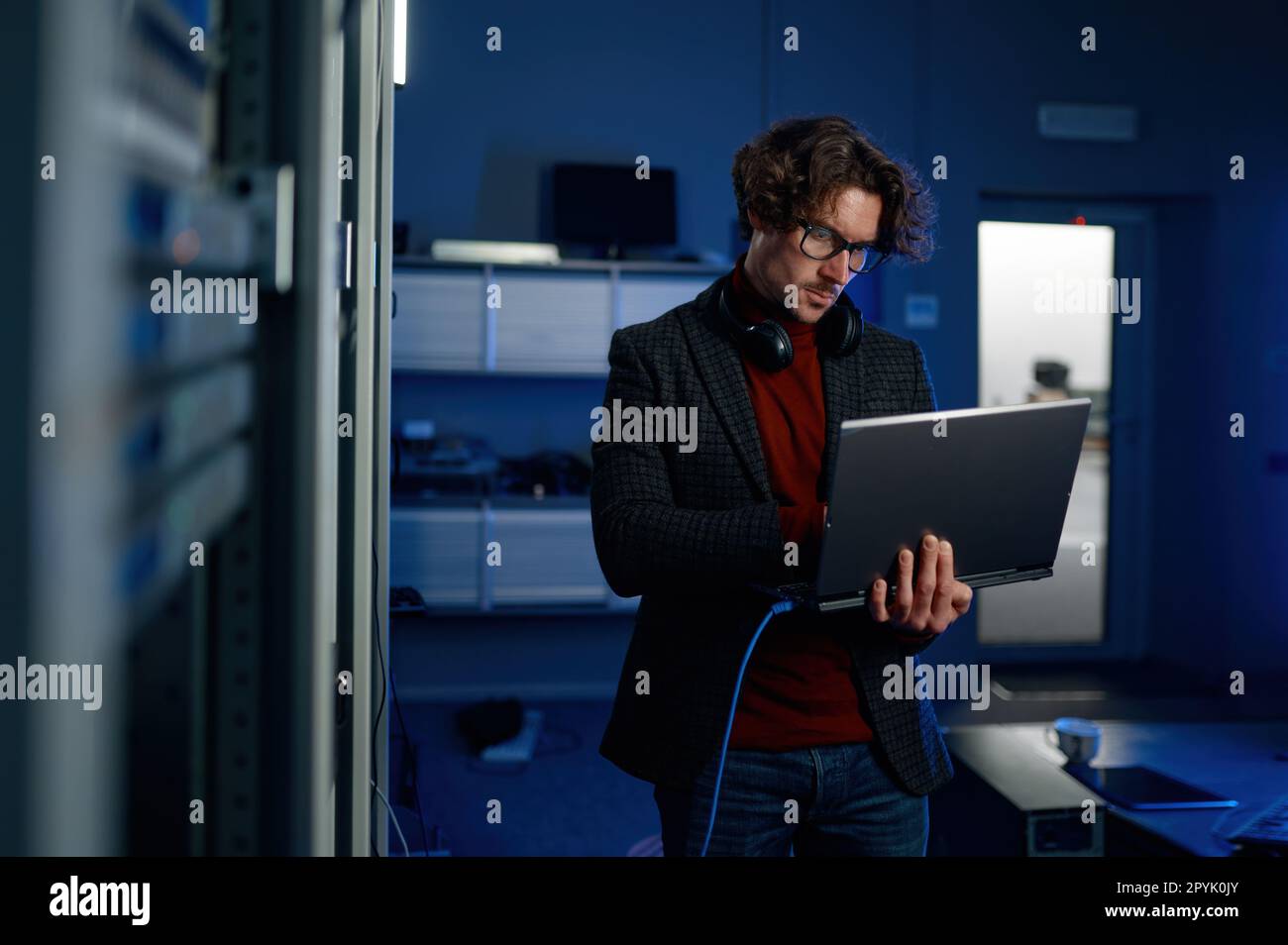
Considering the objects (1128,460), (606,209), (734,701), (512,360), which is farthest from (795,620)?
(1128,460)

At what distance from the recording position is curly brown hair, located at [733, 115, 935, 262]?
4.06 ft

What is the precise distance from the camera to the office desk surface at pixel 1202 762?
1379mm

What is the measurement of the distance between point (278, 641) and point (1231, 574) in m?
4.55

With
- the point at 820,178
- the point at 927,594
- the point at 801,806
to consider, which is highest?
the point at 820,178

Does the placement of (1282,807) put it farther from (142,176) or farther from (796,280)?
(142,176)

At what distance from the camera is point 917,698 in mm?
1234

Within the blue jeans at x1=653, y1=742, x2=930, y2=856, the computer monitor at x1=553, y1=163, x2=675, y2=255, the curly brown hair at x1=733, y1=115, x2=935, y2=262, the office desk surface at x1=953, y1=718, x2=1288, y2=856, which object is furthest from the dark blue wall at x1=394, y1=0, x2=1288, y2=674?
the blue jeans at x1=653, y1=742, x2=930, y2=856

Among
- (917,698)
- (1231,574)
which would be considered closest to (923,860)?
(917,698)

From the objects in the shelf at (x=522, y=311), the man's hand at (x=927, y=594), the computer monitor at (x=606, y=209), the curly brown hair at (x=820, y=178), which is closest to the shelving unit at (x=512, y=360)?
the shelf at (x=522, y=311)

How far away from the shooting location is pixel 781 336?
4.08 ft

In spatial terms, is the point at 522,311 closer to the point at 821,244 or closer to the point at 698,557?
the point at 821,244

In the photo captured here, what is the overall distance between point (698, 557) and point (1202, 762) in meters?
1.09

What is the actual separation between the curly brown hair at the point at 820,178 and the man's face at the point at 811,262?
0.5 inches

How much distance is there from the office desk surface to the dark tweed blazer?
0.40 metres
